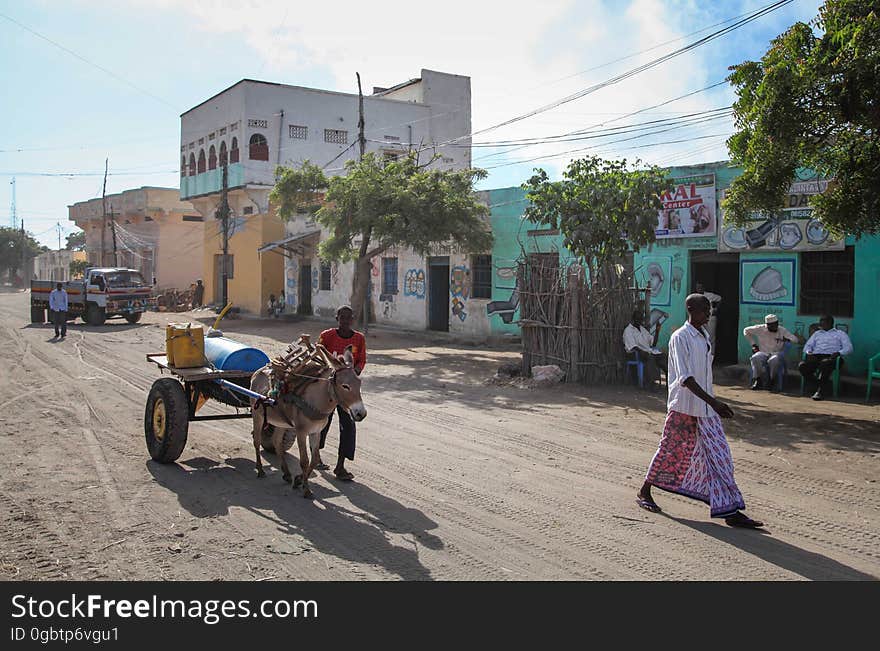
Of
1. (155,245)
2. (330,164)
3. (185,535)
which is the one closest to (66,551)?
(185,535)

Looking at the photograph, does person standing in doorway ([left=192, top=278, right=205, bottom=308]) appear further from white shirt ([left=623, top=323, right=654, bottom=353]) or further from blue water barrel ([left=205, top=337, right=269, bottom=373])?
blue water barrel ([left=205, top=337, right=269, bottom=373])

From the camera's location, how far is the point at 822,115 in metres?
9.49

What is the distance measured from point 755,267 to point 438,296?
11771 millimetres

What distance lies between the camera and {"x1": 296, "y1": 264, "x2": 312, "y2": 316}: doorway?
33.7 metres

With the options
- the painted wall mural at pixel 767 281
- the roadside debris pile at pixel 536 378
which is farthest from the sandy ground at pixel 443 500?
the painted wall mural at pixel 767 281

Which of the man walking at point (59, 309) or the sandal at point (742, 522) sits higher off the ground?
the man walking at point (59, 309)

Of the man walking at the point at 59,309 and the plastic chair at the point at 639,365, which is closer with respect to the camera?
the plastic chair at the point at 639,365

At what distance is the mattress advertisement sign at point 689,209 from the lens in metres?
16.3

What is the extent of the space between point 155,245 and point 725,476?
1940 inches

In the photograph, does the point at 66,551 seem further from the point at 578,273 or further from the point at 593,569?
the point at 578,273

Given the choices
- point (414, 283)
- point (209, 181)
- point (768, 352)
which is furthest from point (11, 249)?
point (768, 352)

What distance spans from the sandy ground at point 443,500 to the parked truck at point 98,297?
18313 mm

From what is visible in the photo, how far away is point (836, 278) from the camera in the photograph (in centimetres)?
1419

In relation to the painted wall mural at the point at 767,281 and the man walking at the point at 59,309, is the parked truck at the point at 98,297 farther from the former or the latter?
the painted wall mural at the point at 767,281
